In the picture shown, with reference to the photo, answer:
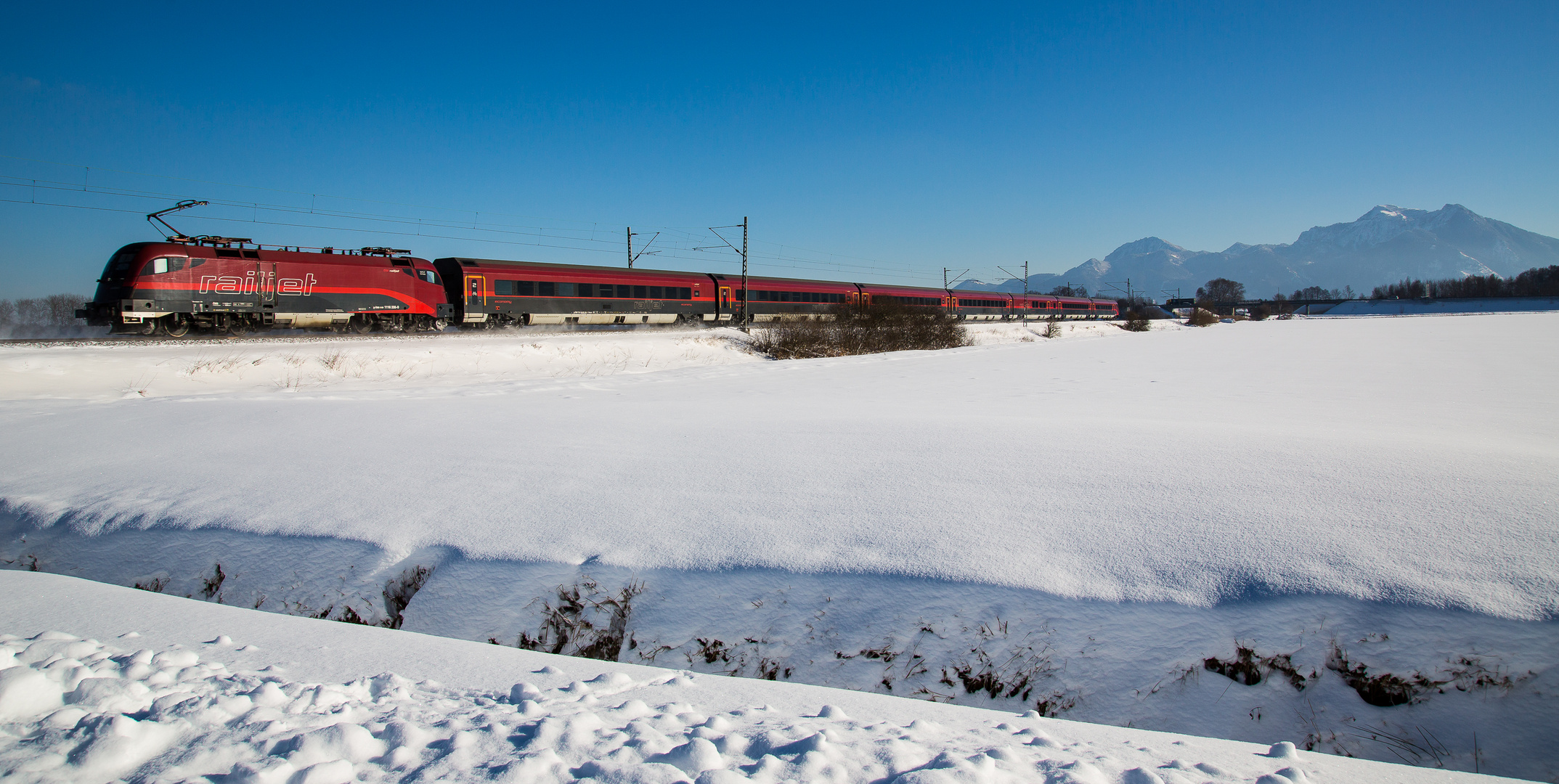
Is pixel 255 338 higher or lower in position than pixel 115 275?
lower

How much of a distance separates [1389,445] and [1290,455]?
42.5 inches

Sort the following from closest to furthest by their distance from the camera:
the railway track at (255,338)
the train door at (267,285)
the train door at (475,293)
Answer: the railway track at (255,338) → the train door at (267,285) → the train door at (475,293)

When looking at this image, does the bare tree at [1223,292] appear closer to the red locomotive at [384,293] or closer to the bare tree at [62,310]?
the red locomotive at [384,293]

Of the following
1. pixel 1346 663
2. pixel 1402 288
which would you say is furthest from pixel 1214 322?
pixel 1402 288

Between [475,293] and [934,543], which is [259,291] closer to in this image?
[475,293]

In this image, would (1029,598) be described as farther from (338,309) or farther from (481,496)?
(338,309)

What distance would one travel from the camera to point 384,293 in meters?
22.9

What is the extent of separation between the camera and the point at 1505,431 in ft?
22.1

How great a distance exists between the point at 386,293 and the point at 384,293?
53mm

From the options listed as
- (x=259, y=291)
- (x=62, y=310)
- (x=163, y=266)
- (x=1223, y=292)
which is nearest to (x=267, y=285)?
(x=259, y=291)

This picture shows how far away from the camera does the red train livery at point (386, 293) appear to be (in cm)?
1817

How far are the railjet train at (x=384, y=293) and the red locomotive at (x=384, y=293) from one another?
33 mm

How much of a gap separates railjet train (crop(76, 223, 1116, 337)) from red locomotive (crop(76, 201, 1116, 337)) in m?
0.03

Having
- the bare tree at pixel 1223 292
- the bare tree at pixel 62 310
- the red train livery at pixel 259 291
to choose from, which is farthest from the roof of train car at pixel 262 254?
the bare tree at pixel 1223 292
